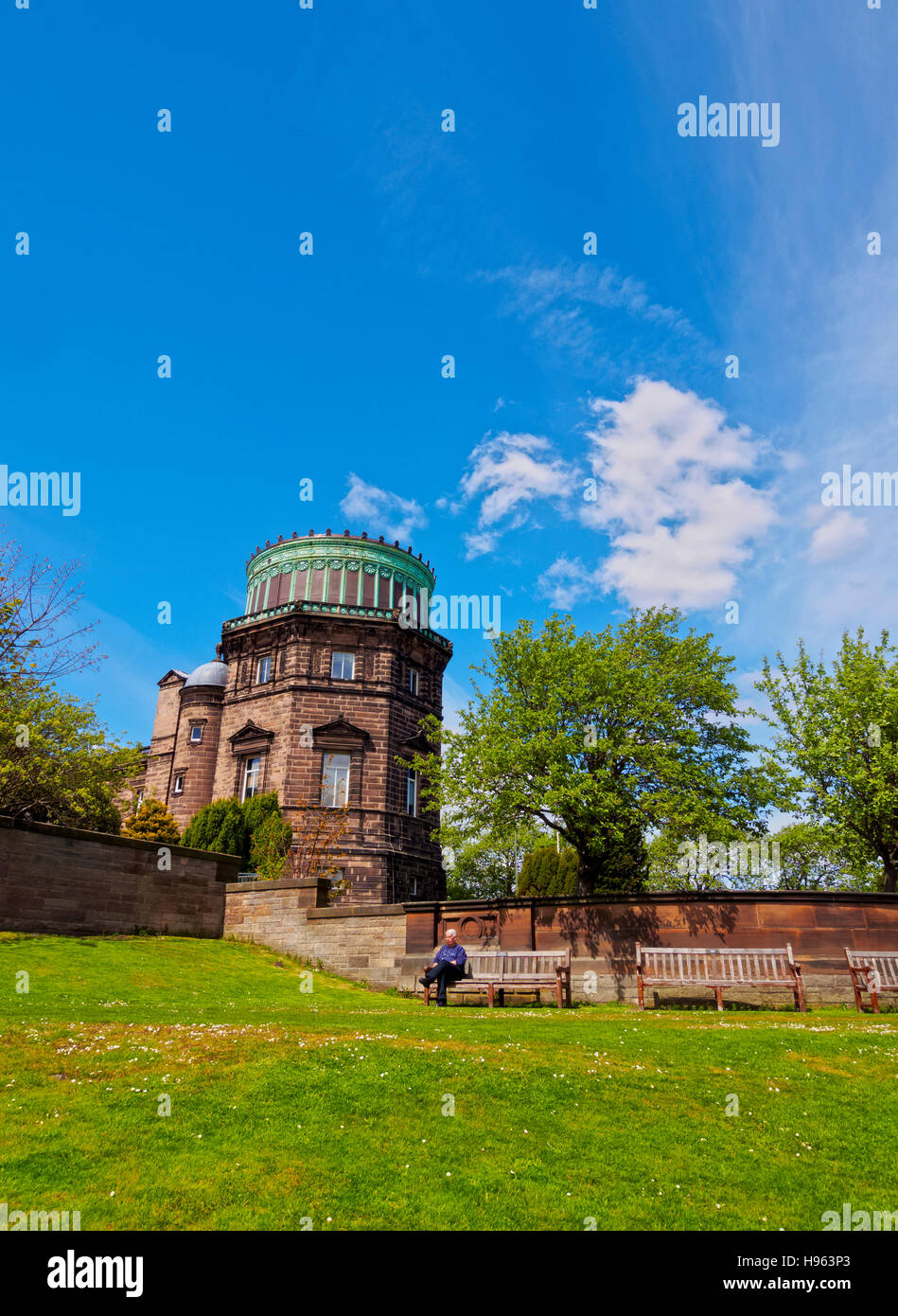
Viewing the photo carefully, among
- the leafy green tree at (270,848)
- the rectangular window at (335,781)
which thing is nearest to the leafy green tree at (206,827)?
the leafy green tree at (270,848)

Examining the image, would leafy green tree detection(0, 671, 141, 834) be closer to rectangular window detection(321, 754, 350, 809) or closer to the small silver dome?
rectangular window detection(321, 754, 350, 809)

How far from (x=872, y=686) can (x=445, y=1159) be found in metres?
29.3

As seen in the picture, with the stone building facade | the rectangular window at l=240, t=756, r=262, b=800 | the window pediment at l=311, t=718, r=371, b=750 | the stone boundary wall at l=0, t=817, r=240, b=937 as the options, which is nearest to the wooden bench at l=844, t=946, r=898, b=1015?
the stone boundary wall at l=0, t=817, r=240, b=937

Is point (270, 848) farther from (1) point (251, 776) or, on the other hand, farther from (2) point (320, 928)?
(2) point (320, 928)

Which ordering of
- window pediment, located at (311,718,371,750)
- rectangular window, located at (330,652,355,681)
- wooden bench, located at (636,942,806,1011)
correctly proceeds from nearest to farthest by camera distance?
wooden bench, located at (636,942,806,1011) → window pediment, located at (311,718,371,750) → rectangular window, located at (330,652,355,681)

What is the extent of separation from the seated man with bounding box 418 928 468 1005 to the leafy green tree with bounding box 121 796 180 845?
2096cm

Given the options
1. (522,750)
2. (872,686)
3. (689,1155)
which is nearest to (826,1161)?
(689,1155)

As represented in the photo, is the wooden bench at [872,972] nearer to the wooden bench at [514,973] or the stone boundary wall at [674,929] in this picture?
the stone boundary wall at [674,929]

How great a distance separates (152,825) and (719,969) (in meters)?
27.1

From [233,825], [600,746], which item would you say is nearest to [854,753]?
[600,746]

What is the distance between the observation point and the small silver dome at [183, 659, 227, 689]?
46469mm

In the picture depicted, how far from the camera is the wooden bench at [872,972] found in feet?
52.0

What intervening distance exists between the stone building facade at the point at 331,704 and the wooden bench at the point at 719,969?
1996 cm

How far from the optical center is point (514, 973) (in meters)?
18.3
